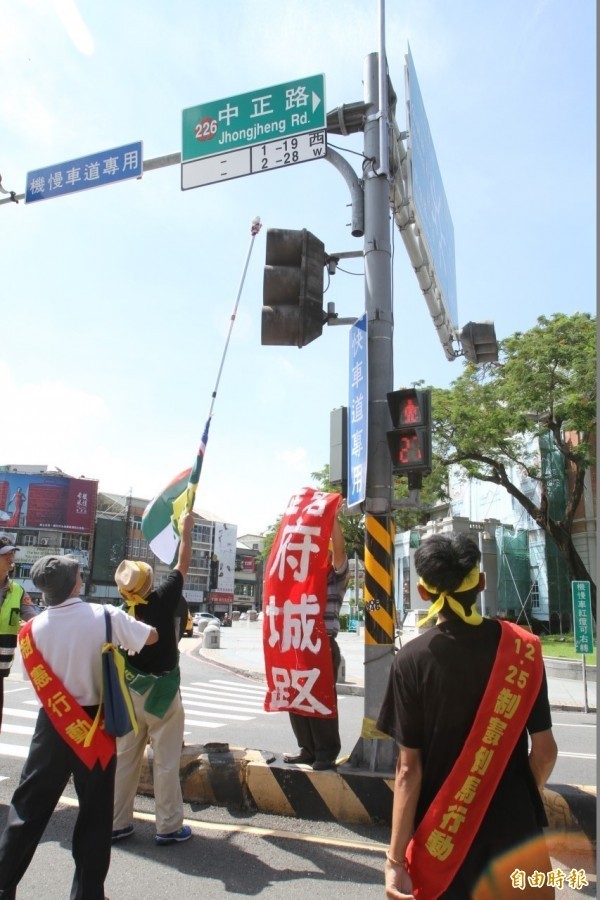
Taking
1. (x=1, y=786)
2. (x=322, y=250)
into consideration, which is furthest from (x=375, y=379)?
(x=1, y=786)

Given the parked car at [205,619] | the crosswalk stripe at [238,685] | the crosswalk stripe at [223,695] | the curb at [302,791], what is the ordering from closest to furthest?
the curb at [302,791] → the crosswalk stripe at [223,695] → the crosswalk stripe at [238,685] → the parked car at [205,619]

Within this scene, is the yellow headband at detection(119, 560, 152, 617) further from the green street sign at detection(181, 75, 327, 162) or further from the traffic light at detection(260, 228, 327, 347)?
the green street sign at detection(181, 75, 327, 162)

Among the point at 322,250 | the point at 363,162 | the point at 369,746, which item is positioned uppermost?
the point at 363,162

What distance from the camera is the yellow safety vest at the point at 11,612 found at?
5180mm

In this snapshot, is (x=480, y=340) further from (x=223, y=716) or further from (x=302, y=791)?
(x=223, y=716)

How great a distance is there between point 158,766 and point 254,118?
5.88m

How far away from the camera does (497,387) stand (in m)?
26.9

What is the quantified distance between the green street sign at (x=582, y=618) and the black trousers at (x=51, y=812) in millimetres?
10609

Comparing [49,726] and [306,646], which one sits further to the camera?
[306,646]

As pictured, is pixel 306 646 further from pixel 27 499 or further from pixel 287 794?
pixel 27 499

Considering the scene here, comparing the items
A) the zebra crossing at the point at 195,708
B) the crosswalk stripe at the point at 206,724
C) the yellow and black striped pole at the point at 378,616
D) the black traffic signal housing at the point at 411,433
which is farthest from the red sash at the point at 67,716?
the crosswalk stripe at the point at 206,724

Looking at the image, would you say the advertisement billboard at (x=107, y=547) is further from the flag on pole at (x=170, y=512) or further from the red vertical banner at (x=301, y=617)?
the red vertical banner at (x=301, y=617)

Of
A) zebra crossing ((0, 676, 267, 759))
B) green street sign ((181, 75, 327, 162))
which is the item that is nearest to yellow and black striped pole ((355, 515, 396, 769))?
zebra crossing ((0, 676, 267, 759))

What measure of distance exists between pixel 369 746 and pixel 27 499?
208 ft
